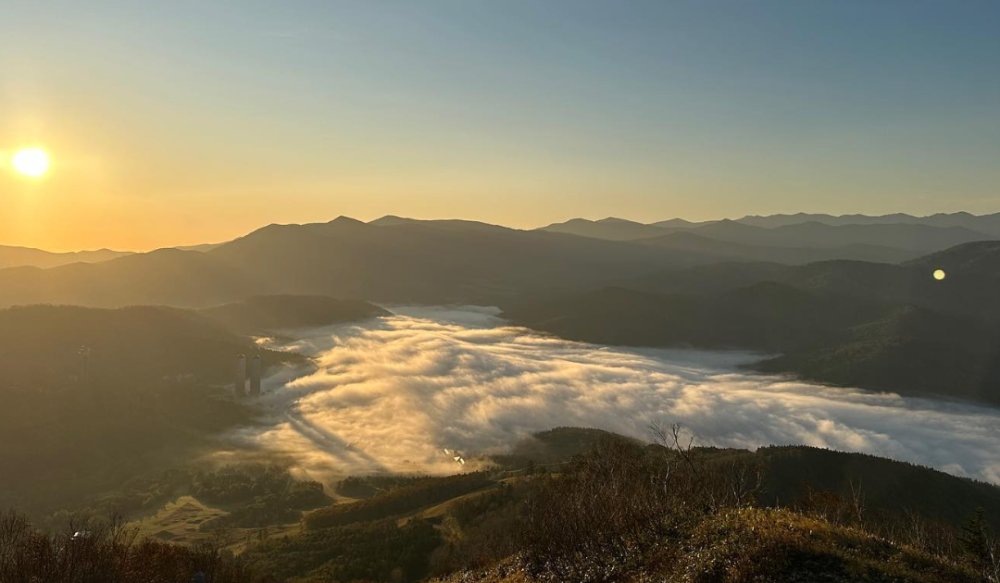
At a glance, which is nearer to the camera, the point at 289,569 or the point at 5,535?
the point at 5,535

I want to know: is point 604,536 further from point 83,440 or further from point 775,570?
point 83,440

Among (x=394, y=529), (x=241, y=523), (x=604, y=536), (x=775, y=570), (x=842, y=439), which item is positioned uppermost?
(x=775, y=570)

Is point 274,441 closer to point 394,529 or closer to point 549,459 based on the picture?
point 549,459

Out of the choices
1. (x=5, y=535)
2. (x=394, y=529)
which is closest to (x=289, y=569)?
(x=394, y=529)

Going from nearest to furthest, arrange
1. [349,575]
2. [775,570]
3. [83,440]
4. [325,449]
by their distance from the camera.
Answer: [775,570] < [349,575] < [83,440] < [325,449]

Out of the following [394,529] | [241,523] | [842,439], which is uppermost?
[394,529]

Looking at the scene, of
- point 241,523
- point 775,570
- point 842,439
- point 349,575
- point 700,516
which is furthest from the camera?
point 842,439

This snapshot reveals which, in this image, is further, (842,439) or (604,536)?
(842,439)

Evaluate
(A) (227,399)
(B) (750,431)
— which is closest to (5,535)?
(A) (227,399)

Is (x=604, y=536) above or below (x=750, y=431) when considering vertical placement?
above
